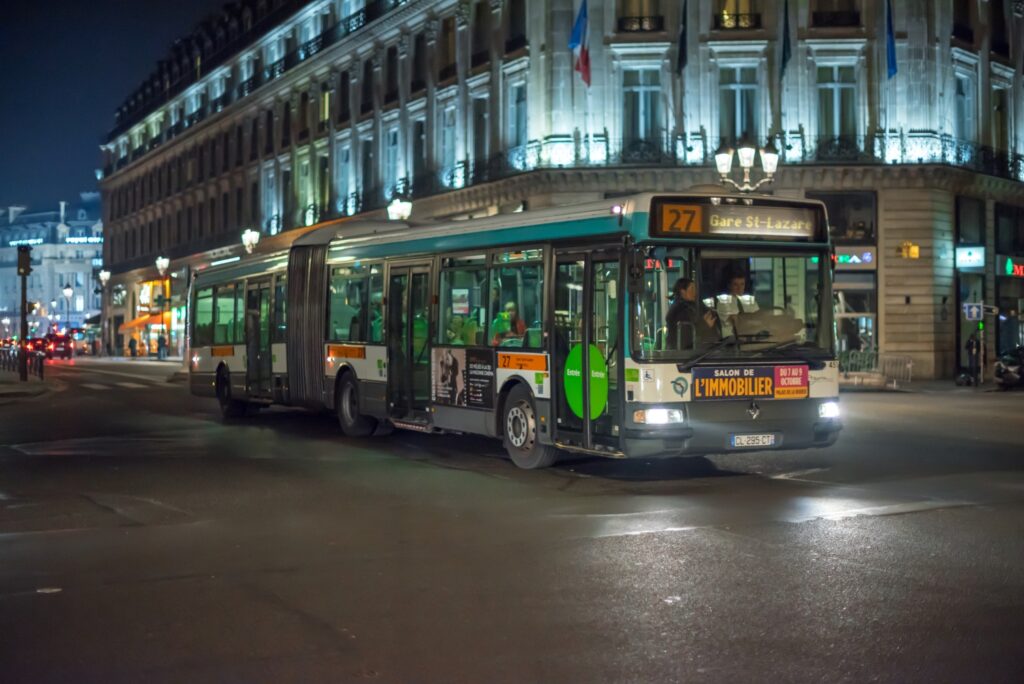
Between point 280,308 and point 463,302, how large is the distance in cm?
672

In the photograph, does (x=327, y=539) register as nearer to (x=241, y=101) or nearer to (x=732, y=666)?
(x=732, y=666)

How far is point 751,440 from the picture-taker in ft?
42.5

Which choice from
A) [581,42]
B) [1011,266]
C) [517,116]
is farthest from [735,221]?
[1011,266]

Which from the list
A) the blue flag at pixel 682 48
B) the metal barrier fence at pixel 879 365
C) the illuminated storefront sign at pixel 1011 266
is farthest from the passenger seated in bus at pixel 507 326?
the illuminated storefront sign at pixel 1011 266

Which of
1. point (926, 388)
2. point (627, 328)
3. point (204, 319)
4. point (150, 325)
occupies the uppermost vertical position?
point (150, 325)

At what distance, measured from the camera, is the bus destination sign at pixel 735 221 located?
42.0ft

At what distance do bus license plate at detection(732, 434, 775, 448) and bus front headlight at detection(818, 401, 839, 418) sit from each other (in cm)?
68

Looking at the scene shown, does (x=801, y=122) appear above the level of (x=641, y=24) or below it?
below

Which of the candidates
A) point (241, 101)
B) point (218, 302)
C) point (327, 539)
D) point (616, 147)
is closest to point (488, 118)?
point (616, 147)

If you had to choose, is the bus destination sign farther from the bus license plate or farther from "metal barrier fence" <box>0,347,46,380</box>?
"metal barrier fence" <box>0,347,46,380</box>

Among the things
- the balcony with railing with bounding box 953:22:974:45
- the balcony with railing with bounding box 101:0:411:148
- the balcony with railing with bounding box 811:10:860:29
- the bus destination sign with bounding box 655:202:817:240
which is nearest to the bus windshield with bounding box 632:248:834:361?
the bus destination sign with bounding box 655:202:817:240

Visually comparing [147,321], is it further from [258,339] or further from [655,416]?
[655,416]

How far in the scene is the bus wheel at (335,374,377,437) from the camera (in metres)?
18.8

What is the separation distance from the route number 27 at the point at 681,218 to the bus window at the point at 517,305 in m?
1.90
